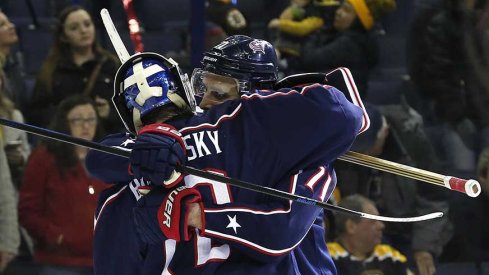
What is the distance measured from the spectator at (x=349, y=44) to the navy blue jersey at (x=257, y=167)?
2.09 meters

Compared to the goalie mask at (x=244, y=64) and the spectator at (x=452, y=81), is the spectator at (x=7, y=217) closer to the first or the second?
the spectator at (x=452, y=81)

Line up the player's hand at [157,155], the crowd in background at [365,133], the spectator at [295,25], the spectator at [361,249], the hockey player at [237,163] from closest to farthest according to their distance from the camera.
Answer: the player's hand at [157,155] < the hockey player at [237,163] < the spectator at [361,249] < the crowd in background at [365,133] < the spectator at [295,25]

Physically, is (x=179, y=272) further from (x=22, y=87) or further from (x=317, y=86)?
(x=22, y=87)

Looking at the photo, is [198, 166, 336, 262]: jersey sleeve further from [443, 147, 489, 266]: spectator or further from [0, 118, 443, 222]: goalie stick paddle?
[443, 147, 489, 266]: spectator

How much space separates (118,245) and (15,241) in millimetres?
1964

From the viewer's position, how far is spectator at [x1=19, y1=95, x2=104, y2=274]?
15.0 ft

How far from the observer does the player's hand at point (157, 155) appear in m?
2.37

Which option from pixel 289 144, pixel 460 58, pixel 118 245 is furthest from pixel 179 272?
pixel 460 58

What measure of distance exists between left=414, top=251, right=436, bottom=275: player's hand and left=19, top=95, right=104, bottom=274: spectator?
1311mm

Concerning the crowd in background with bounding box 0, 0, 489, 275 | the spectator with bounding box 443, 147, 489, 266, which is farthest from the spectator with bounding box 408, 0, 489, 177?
the spectator with bounding box 443, 147, 489, 266

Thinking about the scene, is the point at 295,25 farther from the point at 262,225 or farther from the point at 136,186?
the point at 262,225

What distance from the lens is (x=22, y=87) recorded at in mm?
4742

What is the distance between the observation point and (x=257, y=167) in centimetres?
254

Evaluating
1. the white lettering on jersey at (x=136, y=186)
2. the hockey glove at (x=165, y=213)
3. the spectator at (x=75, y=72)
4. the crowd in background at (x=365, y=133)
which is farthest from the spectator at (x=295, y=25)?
the hockey glove at (x=165, y=213)
